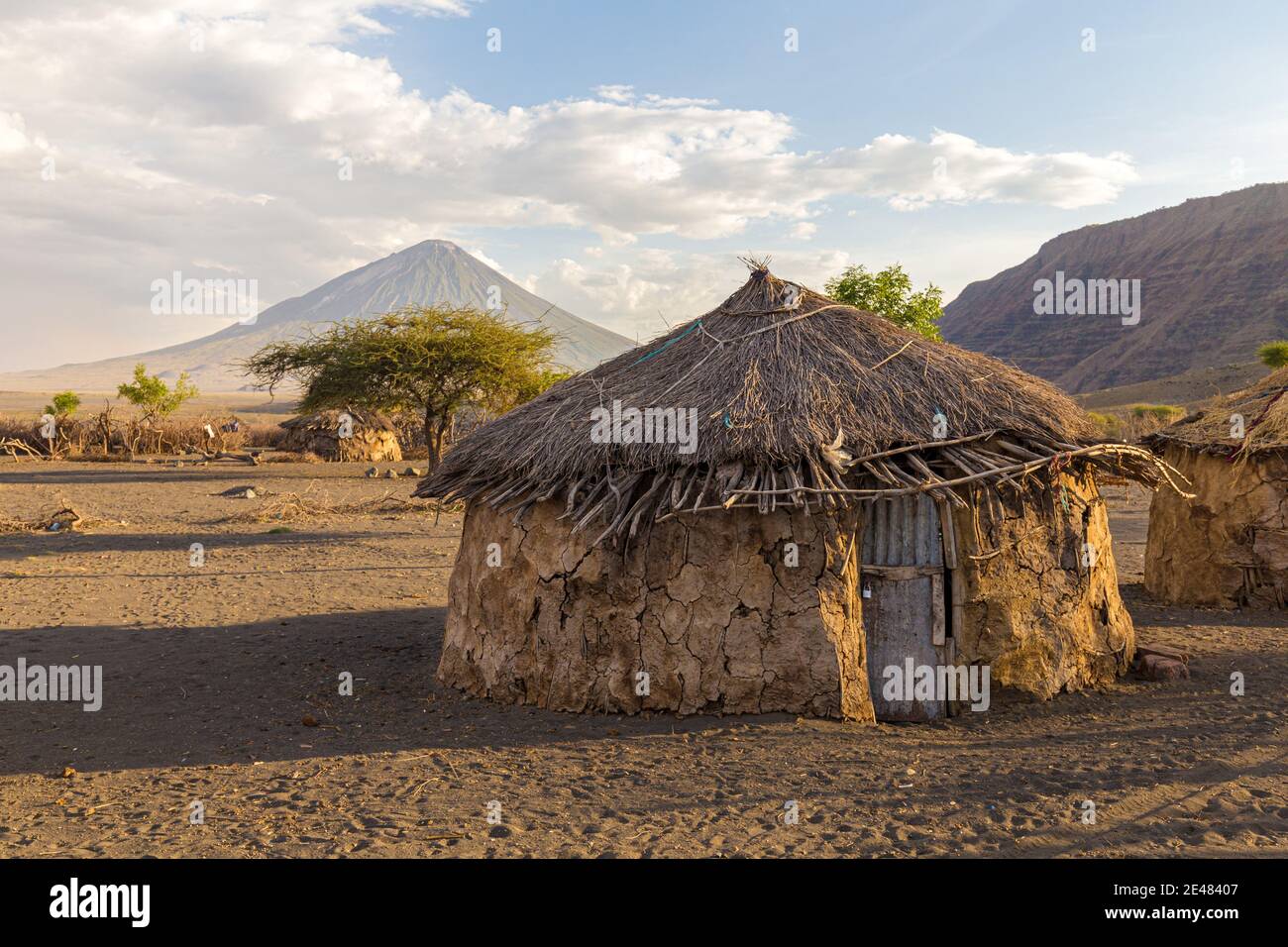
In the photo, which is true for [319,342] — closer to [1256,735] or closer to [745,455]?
[745,455]

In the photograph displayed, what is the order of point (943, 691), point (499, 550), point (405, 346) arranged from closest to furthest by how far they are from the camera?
point (943, 691) → point (499, 550) → point (405, 346)

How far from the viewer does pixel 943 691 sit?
279 inches

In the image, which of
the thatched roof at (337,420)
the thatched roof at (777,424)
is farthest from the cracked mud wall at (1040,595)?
the thatched roof at (337,420)

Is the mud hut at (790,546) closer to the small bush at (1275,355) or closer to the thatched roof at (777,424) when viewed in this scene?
the thatched roof at (777,424)

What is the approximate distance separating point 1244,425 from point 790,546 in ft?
24.9

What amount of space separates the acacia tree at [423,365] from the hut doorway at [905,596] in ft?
62.9

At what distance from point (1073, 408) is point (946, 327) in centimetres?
9146

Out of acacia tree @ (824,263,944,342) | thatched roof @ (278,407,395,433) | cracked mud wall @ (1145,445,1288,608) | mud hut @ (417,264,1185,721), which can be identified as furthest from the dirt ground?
thatched roof @ (278,407,395,433)

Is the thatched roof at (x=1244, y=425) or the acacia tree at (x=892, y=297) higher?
the acacia tree at (x=892, y=297)

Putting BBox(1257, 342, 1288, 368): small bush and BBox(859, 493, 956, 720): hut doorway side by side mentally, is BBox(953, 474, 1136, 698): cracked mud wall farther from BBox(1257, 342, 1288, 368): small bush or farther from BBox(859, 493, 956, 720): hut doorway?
BBox(1257, 342, 1288, 368): small bush

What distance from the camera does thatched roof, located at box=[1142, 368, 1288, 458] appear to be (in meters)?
10.6

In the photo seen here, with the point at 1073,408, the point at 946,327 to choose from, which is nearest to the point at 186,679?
the point at 1073,408

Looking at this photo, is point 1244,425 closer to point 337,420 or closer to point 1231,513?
point 1231,513

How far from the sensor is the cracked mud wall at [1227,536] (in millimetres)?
10633
